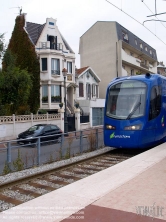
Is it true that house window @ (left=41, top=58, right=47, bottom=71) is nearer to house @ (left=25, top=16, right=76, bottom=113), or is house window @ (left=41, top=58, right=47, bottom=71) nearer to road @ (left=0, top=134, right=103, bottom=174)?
house @ (left=25, top=16, right=76, bottom=113)

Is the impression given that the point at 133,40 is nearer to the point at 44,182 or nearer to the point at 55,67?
the point at 55,67

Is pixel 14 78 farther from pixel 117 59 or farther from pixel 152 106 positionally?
pixel 117 59

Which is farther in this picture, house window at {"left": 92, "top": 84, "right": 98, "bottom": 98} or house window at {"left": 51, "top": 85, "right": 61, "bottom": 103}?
house window at {"left": 92, "top": 84, "right": 98, "bottom": 98}

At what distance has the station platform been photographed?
4.25 meters

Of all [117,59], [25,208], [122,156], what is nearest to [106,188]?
[25,208]

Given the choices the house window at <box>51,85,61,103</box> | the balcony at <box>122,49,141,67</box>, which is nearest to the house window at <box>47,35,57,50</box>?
the house window at <box>51,85,61,103</box>

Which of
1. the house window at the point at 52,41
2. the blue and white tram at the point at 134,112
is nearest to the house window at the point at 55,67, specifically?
the house window at the point at 52,41

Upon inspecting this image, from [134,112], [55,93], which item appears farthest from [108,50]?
[134,112]

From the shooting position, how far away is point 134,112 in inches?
452

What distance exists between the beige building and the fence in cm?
2742

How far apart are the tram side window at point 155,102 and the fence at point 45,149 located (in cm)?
350

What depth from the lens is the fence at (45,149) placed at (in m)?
9.24

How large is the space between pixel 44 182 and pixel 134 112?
5.44 metres

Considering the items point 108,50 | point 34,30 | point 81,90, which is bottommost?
point 81,90
